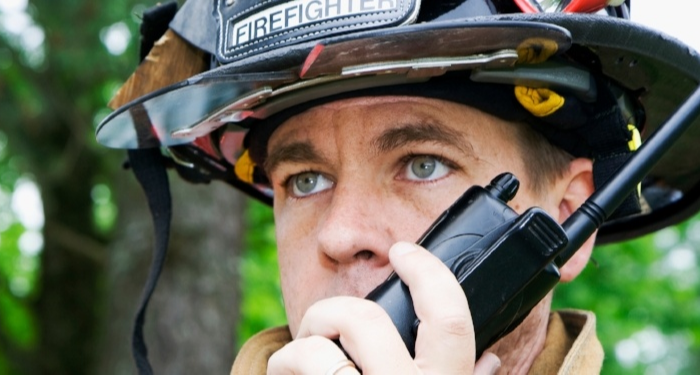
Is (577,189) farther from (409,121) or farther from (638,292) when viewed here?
(638,292)

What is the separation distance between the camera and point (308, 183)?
237 cm

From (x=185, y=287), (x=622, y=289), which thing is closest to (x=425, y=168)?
(x=185, y=287)

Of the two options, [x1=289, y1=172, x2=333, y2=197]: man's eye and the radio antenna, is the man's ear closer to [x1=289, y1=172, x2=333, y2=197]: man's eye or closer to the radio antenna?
the radio antenna

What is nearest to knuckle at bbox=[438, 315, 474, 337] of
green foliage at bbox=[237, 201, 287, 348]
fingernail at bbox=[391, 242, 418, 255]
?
fingernail at bbox=[391, 242, 418, 255]

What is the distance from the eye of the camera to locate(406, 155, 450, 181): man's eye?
2.15m

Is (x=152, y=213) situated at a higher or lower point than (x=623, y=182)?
lower

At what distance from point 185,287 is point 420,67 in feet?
11.3

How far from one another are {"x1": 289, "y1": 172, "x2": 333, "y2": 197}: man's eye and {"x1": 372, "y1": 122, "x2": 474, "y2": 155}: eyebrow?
231 millimetres

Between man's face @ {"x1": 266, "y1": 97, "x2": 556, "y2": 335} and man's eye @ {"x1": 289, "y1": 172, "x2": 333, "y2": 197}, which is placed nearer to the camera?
man's face @ {"x1": 266, "y1": 97, "x2": 556, "y2": 335}

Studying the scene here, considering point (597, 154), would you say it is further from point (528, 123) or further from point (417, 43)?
point (417, 43)

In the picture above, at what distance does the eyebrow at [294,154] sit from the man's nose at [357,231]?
19 cm

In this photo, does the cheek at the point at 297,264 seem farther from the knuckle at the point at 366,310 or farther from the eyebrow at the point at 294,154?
the knuckle at the point at 366,310

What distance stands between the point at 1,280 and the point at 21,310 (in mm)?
2138

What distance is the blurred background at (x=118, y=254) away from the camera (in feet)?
17.1
